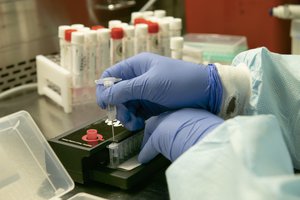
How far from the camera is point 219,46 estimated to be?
2053 mm

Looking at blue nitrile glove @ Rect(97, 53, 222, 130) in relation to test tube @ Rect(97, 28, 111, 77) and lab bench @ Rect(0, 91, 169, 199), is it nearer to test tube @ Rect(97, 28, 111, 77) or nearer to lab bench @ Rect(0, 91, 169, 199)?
lab bench @ Rect(0, 91, 169, 199)

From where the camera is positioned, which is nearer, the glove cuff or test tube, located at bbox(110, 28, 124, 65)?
the glove cuff

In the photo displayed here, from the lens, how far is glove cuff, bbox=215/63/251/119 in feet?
3.97

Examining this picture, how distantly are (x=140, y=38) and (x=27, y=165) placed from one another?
711 mm

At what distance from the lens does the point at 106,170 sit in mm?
1166

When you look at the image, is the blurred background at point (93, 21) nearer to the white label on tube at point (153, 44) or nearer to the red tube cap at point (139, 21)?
the red tube cap at point (139, 21)

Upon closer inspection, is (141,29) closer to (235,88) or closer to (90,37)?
(90,37)

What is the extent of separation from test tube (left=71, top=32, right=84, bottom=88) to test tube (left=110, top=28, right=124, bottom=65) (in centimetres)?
11

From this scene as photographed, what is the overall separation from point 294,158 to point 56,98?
86 cm

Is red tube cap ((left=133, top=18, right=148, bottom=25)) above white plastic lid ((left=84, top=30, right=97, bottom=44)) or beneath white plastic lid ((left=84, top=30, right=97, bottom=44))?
above

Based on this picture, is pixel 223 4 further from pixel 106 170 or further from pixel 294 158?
pixel 106 170

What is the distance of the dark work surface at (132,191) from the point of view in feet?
3.73

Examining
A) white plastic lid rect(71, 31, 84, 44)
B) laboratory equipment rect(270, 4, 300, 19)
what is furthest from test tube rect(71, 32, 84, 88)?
laboratory equipment rect(270, 4, 300, 19)

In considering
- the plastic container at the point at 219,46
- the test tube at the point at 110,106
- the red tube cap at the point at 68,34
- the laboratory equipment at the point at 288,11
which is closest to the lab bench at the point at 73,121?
the test tube at the point at 110,106
